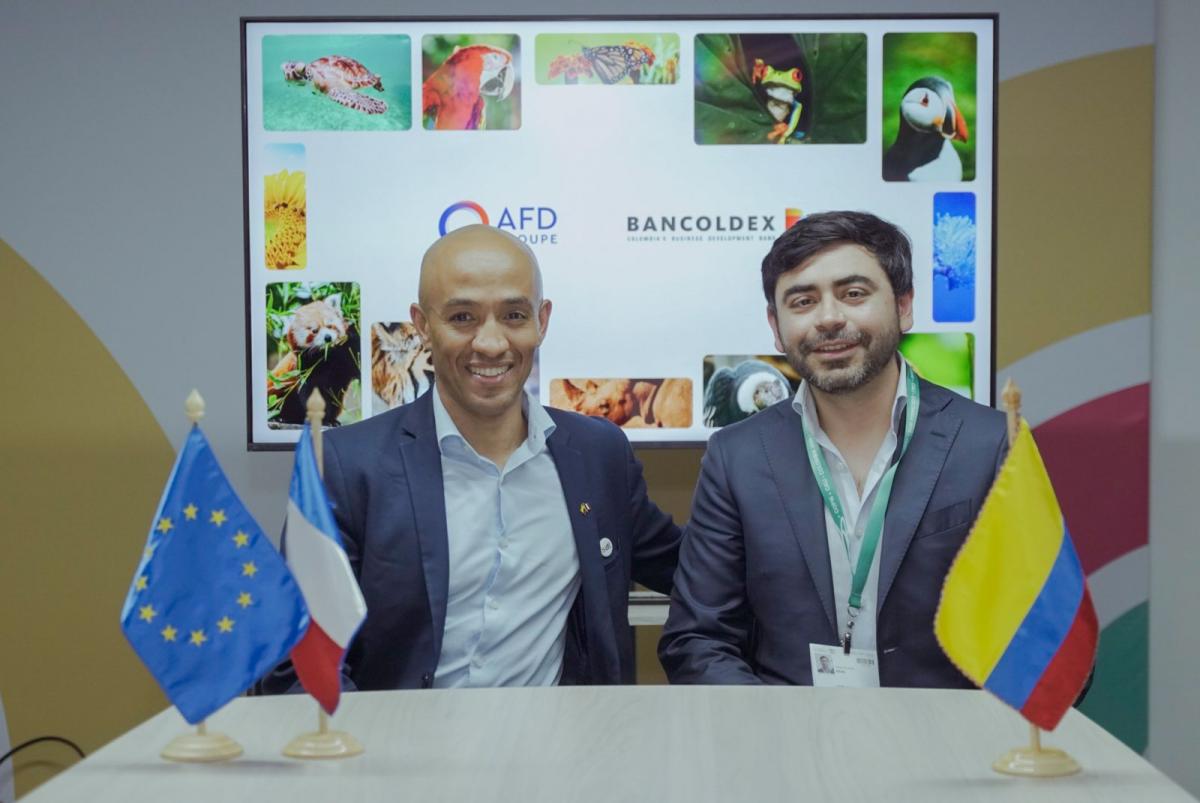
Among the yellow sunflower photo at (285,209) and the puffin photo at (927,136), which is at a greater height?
the puffin photo at (927,136)

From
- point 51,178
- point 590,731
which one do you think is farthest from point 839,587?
point 51,178

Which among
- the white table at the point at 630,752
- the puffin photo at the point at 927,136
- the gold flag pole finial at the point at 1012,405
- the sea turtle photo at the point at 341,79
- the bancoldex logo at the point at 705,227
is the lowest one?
the white table at the point at 630,752

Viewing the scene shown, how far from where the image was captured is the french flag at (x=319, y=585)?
166cm

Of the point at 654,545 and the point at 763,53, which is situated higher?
the point at 763,53

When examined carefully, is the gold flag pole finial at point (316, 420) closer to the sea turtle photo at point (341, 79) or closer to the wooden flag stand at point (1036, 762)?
the wooden flag stand at point (1036, 762)

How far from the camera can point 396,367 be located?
3.59 m

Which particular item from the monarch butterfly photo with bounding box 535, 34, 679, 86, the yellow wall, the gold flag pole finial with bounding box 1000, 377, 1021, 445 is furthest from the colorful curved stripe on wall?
the yellow wall

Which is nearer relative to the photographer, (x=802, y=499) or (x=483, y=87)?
(x=802, y=499)

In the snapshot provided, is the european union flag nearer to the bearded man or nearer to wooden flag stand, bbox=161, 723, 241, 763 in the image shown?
wooden flag stand, bbox=161, 723, 241, 763

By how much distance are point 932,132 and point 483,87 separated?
1.20 metres

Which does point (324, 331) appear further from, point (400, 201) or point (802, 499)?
point (802, 499)

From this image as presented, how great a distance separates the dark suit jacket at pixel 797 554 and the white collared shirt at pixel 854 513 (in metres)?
0.03

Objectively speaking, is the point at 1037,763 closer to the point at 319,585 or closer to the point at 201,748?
the point at 319,585

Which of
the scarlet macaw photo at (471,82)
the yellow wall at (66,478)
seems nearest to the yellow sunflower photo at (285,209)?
the scarlet macaw photo at (471,82)
